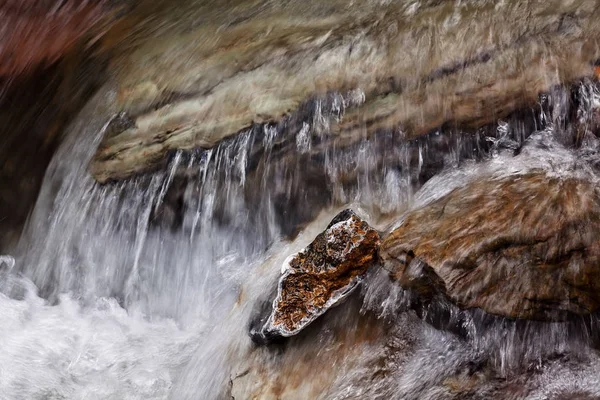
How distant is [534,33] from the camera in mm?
3889

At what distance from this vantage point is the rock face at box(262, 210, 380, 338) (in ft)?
10.9

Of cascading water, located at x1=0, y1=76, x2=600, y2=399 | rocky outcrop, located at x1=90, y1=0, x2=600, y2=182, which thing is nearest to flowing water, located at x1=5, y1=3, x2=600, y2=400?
cascading water, located at x1=0, y1=76, x2=600, y2=399

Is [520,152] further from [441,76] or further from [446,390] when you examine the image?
[446,390]

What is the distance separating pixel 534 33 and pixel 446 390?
208 centimetres

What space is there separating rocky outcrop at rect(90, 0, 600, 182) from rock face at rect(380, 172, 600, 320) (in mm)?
809

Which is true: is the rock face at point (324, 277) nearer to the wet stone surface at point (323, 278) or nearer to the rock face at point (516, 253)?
the wet stone surface at point (323, 278)

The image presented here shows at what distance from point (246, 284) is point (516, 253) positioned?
A: 61.7 inches

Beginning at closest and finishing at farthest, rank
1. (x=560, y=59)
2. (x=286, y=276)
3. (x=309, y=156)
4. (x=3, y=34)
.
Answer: (x=286, y=276) < (x=560, y=59) < (x=309, y=156) < (x=3, y=34)

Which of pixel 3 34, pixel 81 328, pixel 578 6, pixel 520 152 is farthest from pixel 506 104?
Answer: pixel 3 34

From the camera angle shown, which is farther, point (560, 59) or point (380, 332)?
point (560, 59)

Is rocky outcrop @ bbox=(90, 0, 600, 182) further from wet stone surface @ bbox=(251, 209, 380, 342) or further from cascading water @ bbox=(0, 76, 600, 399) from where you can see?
wet stone surface @ bbox=(251, 209, 380, 342)

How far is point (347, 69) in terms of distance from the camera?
4.21m

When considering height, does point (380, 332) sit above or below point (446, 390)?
above

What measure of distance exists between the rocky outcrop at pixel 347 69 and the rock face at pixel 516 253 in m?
0.81
